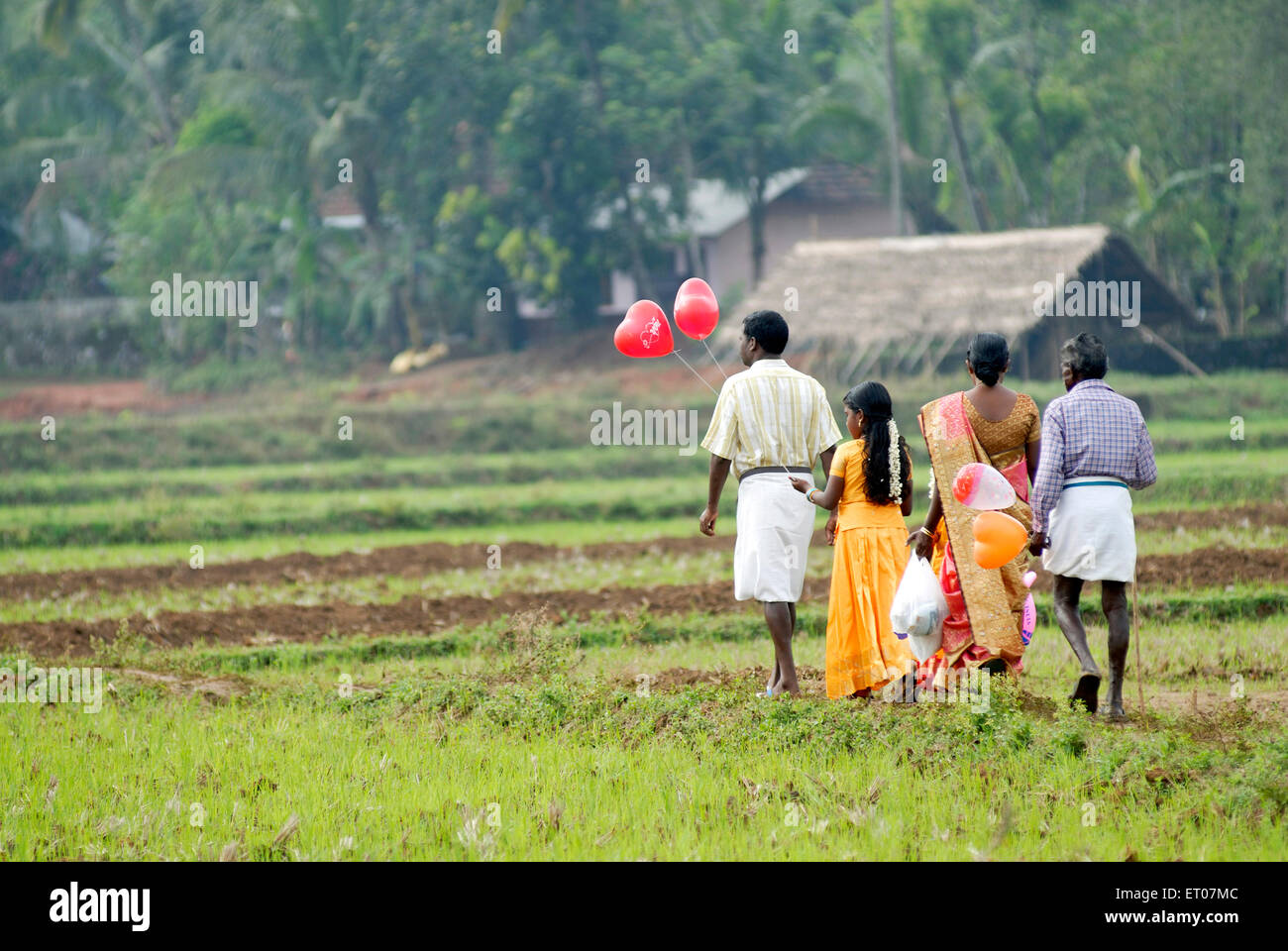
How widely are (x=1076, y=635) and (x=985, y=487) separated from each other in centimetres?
87

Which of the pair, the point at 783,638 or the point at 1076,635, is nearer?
the point at 1076,635

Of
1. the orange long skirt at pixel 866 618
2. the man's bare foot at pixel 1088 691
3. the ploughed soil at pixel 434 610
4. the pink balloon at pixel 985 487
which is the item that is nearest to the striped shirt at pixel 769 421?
the orange long skirt at pixel 866 618

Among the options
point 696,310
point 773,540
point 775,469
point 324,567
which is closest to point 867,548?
point 773,540

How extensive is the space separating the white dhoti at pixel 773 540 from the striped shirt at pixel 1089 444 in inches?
A: 45.8

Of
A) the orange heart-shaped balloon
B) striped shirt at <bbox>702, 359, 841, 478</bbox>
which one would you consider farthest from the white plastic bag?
striped shirt at <bbox>702, 359, 841, 478</bbox>

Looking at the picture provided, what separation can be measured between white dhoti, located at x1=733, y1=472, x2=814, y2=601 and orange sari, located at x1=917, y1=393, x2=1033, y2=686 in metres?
0.69

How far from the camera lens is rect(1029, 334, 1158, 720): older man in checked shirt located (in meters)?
6.61

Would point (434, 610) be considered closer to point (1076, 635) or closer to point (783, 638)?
point (783, 638)

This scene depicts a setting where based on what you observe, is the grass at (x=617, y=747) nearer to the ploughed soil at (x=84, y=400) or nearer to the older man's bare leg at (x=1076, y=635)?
the older man's bare leg at (x=1076, y=635)

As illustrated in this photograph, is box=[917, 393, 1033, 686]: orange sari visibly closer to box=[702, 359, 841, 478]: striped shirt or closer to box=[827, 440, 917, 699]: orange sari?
box=[827, 440, 917, 699]: orange sari

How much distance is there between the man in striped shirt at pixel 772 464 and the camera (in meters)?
7.07

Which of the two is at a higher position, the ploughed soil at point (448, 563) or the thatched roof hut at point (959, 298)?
the thatched roof hut at point (959, 298)

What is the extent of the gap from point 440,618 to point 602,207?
80.5ft

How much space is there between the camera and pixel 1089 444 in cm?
666
